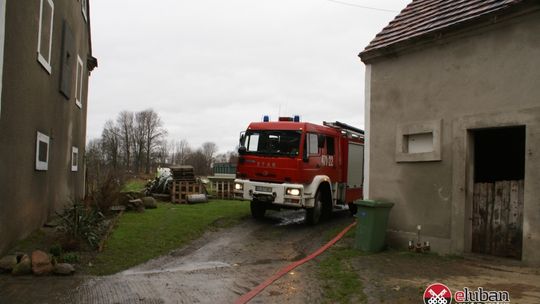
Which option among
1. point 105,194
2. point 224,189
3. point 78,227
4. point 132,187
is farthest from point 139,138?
point 78,227

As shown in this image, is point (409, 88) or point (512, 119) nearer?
point (512, 119)

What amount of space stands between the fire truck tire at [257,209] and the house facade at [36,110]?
554 cm

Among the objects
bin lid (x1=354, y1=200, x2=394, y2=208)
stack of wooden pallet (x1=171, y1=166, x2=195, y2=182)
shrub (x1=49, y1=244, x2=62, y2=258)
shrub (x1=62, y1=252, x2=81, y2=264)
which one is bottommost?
shrub (x1=62, y1=252, x2=81, y2=264)

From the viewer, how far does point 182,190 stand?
18719 mm

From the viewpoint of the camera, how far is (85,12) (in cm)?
1667

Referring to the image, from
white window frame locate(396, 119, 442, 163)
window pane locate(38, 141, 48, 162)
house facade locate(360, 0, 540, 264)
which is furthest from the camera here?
window pane locate(38, 141, 48, 162)

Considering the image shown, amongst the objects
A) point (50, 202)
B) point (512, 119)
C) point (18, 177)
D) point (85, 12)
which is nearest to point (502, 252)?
point (512, 119)

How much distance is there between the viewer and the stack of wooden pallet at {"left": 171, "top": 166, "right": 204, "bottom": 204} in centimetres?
1855

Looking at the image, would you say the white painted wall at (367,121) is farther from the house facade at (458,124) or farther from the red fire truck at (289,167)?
A: the red fire truck at (289,167)

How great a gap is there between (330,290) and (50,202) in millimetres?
8384

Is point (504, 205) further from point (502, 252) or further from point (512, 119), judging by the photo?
point (512, 119)

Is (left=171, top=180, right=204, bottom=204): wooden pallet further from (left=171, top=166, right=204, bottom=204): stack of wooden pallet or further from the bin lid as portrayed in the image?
the bin lid

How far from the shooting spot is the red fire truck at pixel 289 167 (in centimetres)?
1280

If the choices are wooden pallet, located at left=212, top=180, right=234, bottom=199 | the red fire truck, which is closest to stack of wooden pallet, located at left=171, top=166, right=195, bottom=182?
wooden pallet, located at left=212, top=180, right=234, bottom=199
